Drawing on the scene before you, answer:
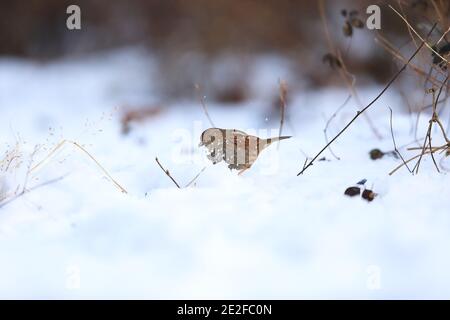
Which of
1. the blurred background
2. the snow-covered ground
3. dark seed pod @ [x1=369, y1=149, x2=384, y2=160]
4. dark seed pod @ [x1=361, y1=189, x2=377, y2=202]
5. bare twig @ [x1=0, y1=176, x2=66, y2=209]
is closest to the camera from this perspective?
the snow-covered ground

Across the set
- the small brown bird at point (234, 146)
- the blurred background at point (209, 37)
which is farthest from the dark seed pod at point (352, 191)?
the blurred background at point (209, 37)

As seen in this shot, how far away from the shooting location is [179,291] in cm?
134

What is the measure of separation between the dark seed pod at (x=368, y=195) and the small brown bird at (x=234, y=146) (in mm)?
A: 348

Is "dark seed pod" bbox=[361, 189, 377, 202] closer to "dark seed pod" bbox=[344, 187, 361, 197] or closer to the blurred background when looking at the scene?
"dark seed pod" bbox=[344, 187, 361, 197]

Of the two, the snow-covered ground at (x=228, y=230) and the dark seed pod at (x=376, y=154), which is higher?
the dark seed pod at (x=376, y=154)

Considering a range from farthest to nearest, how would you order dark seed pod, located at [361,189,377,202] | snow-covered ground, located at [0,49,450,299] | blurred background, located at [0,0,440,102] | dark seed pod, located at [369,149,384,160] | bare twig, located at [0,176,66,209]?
blurred background, located at [0,0,440,102]
dark seed pod, located at [369,149,384,160]
bare twig, located at [0,176,66,209]
dark seed pod, located at [361,189,377,202]
snow-covered ground, located at [0,49,450,299]

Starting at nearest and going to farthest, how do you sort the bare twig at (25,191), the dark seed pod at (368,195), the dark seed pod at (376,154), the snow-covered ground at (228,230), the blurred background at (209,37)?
the snow-covered ground at (228,230) → the dark seed pod at (368,195) → the bare twig at (25,191) → the dark seed pod at (376,154) → the blurred background at (209,37)

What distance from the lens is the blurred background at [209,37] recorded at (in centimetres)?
518

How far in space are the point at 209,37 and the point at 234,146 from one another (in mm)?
4147

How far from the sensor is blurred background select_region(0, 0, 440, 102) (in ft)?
17.0

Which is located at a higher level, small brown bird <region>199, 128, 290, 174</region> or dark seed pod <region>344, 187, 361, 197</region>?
small brown bird <region>199, 128, 290, 174</region>

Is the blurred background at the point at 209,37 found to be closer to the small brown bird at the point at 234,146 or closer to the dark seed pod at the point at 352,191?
the small brown bird at the point at 234,146

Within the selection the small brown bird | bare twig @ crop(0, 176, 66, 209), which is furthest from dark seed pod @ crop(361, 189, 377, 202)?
bare twig @ crop(0, 176, 66, 209)

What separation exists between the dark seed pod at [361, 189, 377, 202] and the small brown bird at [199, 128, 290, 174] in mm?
348
